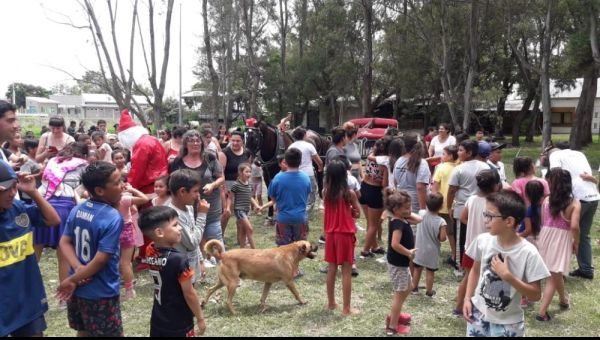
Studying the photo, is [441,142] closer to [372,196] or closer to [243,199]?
[372,196]

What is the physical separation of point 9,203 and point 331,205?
107 inches

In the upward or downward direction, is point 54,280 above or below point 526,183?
below

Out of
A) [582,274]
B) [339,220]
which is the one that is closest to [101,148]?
[339,220]

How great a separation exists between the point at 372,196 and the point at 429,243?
4.93ft

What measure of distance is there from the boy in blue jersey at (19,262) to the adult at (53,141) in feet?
15.2

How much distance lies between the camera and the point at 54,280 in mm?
5922

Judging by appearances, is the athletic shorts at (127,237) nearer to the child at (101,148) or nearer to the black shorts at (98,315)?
the black shorts at (98,315)

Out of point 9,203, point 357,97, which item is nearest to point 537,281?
point 9,203

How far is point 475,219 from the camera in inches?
184

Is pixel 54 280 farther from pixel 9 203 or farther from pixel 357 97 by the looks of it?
pixel 357 97

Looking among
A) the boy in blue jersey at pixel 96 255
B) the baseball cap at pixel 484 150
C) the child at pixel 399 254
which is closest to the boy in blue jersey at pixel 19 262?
the boy in blue jersey at pixel 96 255

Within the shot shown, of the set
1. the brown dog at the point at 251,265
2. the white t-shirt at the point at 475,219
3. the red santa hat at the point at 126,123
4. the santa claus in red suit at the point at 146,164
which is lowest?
the brown dog at the point at 251,265

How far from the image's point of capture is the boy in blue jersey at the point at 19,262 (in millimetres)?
2727

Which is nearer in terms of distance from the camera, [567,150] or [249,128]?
[567,150]
